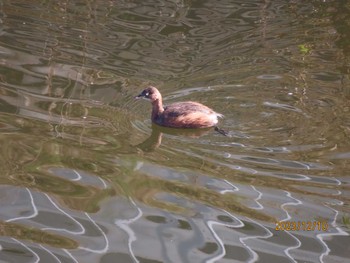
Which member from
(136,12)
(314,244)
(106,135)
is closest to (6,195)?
(106,135)

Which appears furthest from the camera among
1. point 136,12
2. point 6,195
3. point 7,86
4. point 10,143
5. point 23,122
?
point 136,12

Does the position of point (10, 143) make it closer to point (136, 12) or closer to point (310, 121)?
point (310, 121)

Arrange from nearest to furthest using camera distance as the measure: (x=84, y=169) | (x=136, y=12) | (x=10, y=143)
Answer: (x=84, y=169) → (x=10, y=143) → (x=136, y=12)

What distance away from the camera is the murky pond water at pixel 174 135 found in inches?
201

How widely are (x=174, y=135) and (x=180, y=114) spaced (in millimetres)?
253

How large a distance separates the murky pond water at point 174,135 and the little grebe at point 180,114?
0.43 ft

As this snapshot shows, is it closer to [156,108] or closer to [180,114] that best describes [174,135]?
[180,114]

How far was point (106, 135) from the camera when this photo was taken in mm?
6930

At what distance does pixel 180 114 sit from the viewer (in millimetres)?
7551

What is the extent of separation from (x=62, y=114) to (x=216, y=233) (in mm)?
2789
